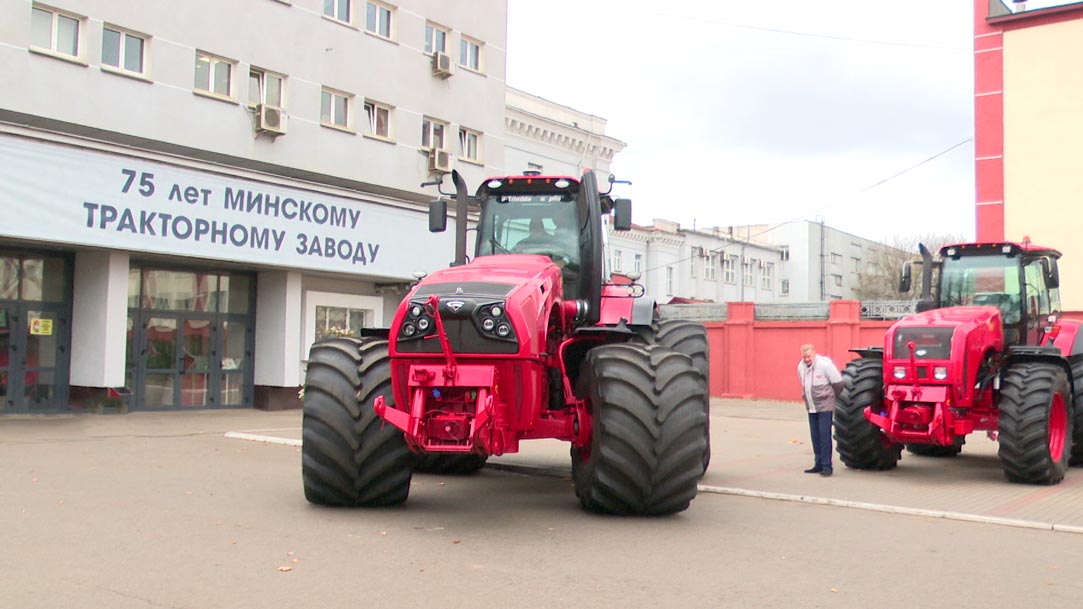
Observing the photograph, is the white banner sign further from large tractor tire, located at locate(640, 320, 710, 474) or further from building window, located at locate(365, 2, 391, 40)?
large tractor tire, located at locate(640, 320, 710, 474)

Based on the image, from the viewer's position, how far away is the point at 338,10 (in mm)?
25203

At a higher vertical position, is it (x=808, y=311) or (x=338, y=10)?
(x=338, y=10)

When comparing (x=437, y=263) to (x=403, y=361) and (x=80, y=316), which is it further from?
(x=403, y=361)

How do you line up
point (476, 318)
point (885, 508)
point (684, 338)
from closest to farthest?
1. point (476, 318)
2. point (885, 508)
3. point (684, 338)

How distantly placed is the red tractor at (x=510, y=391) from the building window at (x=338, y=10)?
16.9 m

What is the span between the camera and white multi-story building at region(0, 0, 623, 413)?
18.9 meters

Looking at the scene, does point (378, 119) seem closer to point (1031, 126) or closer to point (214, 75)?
point (214, 75)

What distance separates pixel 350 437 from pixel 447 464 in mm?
3624

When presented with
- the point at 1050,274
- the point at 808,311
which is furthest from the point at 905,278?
the point at 808,311

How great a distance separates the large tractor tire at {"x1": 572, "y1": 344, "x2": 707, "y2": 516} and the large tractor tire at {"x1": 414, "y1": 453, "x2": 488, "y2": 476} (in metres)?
3.61

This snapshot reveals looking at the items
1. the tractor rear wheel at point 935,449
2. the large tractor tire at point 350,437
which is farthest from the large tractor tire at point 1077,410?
the large tractor tire at point 350,437

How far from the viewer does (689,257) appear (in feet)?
192

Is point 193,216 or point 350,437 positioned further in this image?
point 193,216

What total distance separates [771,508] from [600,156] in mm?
39558
